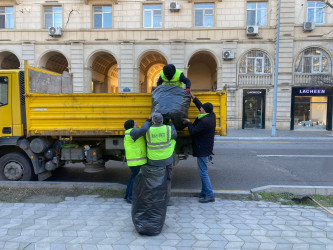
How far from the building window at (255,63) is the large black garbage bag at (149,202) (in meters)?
17.2

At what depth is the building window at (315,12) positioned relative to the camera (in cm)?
1804

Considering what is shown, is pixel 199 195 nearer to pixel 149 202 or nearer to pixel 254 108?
pixel 149 202

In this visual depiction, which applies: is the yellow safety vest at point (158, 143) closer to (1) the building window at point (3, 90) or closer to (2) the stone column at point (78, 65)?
(1) the building window at point (3, 90)

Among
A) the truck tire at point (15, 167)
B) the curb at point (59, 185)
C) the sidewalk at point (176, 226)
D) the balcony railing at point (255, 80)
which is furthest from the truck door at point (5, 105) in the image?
the balcony railing at point (255, 80)

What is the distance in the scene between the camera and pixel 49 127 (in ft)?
16.5

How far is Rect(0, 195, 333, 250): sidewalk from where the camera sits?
10.1 feet

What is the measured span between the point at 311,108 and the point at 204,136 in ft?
59.3

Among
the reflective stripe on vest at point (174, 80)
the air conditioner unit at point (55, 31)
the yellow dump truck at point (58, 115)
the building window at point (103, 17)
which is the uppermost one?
the building window at point (103, 17)

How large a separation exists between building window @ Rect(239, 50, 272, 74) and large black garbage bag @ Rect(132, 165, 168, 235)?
17.2m

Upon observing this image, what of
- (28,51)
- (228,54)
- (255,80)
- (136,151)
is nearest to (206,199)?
(136,151)

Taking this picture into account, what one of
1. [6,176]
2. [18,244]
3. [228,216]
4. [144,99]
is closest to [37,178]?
[6,176]

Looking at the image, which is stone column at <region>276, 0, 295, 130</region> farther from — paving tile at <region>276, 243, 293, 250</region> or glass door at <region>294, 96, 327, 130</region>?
paving tile at <region>276, 243, 293, 250</region>

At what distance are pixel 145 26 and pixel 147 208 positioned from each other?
703 inches

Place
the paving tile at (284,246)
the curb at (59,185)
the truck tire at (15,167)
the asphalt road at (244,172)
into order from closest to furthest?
the paving tile at (284,246), the curb at (59,185), the truck tire at (15,167), the asphalt road at (244,172)
